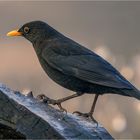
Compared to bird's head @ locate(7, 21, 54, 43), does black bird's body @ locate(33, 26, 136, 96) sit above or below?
below

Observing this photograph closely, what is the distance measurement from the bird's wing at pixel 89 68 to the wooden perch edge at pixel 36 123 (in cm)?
225

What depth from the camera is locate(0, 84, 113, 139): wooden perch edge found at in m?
3.28

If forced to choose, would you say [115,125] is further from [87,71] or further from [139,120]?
[87,71]

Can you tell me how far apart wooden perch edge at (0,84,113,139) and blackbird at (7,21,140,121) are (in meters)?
1.63

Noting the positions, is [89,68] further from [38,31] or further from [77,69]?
[38,31]

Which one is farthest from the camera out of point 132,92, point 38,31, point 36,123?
point 38,31

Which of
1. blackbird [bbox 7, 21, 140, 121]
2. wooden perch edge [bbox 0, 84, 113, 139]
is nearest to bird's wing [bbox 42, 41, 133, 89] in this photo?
blackbird [bbox 7, 21, 140, 121]

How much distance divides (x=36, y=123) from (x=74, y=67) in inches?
120

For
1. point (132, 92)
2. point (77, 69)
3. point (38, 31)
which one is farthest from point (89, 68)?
point (38, 31)

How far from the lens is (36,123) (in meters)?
Result: 3.34

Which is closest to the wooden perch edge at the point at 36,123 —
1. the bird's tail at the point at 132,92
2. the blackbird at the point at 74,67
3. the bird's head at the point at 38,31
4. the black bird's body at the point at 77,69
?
the blackbird at the point at 74,67

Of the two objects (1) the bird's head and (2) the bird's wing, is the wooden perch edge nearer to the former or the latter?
(2) the bird's wing

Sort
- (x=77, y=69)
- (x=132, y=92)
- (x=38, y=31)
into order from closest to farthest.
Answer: (x=132, y=92)
(x=77, y=69)
(x=38, y=31)

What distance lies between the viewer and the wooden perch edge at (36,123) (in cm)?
328
